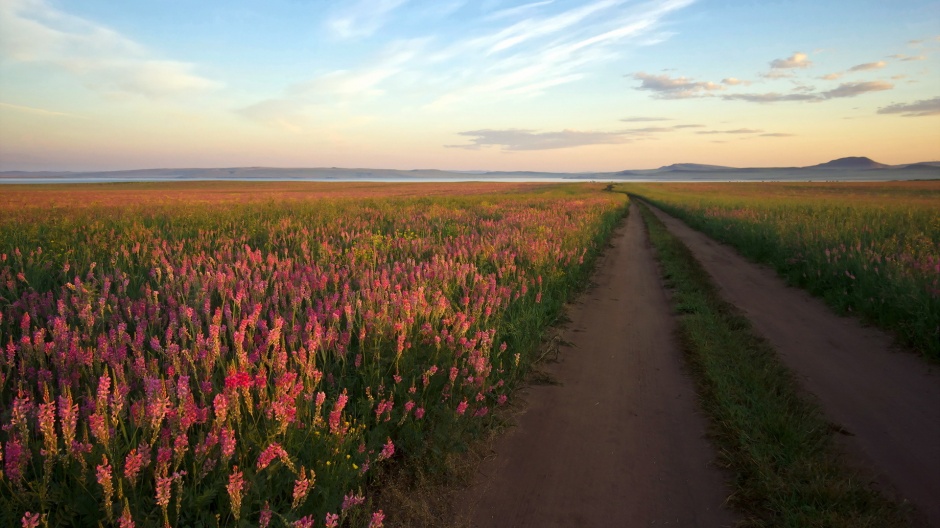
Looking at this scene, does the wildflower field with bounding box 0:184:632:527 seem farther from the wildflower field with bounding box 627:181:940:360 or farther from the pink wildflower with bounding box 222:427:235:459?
the wildflower field with bounding box 627:181:940:360

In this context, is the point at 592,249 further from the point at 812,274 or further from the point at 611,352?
the point at 611,352

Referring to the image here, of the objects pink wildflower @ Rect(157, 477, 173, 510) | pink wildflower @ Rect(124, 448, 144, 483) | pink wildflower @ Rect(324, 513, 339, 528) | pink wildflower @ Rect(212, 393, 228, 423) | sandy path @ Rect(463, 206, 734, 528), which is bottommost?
sandy path @ Rect(463, 206, 734, 528)

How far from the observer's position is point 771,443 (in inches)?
154

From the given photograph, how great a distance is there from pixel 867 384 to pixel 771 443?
2.49 metres

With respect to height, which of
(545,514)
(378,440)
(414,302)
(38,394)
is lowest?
(545,514)

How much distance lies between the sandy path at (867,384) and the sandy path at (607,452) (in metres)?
1.32

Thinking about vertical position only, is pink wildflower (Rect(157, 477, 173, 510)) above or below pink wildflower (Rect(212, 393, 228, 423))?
below

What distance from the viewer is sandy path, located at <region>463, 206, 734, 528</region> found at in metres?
3.22

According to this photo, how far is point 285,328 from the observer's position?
4238 mm

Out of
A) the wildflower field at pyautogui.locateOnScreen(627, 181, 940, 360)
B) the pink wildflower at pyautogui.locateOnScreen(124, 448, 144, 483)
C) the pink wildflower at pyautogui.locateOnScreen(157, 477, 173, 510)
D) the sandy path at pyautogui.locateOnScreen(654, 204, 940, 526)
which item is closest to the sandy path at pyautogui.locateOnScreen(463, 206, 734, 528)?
the sandy path at pyautogui.locateOnScreen(654, 204, 940, 526)

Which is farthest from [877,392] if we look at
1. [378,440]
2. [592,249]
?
[592,249]

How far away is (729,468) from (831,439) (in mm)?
1167

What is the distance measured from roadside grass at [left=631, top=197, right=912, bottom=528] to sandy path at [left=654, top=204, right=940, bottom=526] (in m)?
0.25

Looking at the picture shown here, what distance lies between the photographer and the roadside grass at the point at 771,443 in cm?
315
